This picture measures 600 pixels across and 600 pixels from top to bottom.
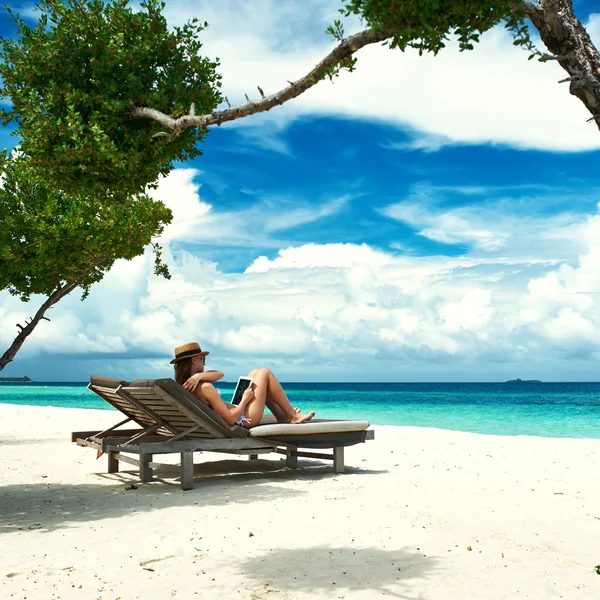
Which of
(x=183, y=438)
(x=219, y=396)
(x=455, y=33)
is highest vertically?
(x=455, y=33)

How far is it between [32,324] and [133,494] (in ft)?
28.9

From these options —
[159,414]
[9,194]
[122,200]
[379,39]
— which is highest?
[9,194]

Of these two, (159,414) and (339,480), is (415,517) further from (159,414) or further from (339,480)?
(159,414)

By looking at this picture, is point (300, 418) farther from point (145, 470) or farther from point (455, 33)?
point (455, 33)

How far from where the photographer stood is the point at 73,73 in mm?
6035

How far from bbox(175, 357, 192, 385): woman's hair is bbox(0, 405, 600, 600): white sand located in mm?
1350

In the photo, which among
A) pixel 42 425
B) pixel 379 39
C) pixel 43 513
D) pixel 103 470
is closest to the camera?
pixel 379 39

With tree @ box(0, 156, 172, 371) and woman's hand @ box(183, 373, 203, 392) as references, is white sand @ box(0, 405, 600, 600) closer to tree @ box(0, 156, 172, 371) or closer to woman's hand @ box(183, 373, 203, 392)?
woman's hand @ box(183, 373, 203, 392)

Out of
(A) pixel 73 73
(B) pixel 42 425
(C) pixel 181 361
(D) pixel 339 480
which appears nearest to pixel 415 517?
(D) pixel 339 480

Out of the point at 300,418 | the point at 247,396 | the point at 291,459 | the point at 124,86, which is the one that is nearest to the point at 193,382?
the point at 247,396

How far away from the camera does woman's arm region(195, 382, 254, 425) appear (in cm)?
834

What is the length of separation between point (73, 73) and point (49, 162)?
1029 millimetres

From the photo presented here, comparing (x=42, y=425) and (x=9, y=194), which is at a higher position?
(x=9, y=194)

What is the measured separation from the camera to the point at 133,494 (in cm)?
798
